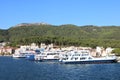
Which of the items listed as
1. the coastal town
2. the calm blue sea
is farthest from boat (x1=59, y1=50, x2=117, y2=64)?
the calm blue sea

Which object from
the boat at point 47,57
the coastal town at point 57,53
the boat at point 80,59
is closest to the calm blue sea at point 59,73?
the boat at point 80,59

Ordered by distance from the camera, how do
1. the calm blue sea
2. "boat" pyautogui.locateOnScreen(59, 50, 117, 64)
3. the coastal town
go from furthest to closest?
the coastal town
"boat" pyautogui.locateOnScreen(59, 50, 117, 64)
the calm blue sea

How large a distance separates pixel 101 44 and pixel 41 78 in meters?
102

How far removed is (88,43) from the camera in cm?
15562

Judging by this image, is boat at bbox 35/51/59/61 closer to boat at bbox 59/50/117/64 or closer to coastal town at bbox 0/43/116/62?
coastal town at bbox 0/43/116/62

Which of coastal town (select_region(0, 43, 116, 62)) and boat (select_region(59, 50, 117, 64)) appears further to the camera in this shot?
coastal town (select_region(0, 43, 116, 62))

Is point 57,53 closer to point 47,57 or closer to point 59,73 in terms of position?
point 47,57

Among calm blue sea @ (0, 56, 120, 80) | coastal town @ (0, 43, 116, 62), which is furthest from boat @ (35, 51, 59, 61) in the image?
calm blue sea @ (0, 56, 120, 80)

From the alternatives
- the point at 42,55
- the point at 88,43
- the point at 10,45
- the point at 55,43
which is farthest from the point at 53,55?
the point at 10,45

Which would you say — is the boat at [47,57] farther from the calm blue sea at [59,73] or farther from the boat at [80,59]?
the calm blue sea at [59,73]

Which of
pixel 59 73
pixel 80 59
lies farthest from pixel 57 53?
pixel 59 73

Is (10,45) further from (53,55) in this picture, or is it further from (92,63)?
(92,63)


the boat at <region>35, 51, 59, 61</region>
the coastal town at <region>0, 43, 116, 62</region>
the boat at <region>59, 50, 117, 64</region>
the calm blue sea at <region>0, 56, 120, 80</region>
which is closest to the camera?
the calm blue sea at <region>0, 56, 120, 80</region>

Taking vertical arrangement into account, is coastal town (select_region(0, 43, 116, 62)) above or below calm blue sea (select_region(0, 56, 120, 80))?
above
